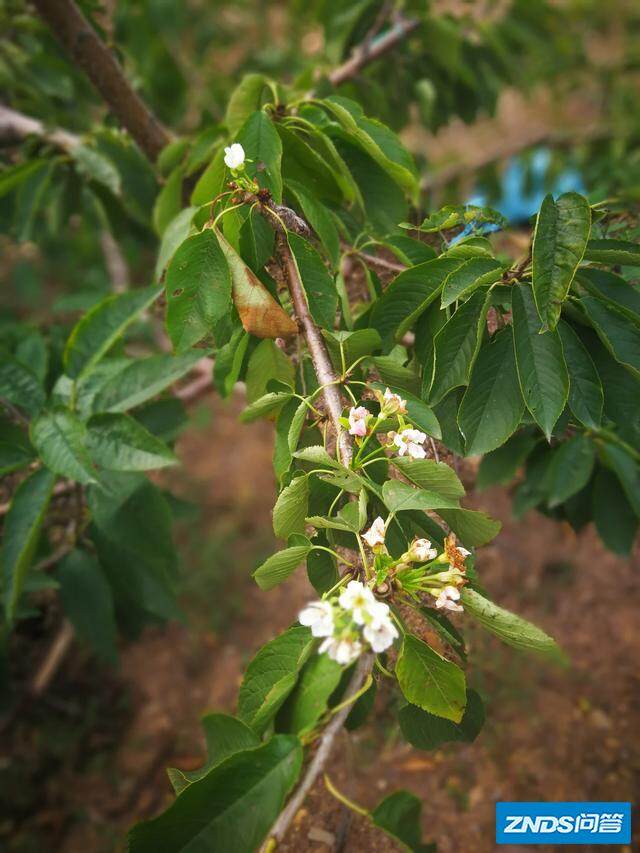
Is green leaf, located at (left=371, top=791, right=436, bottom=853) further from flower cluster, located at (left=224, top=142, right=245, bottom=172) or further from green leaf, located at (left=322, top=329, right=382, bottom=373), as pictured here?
flower cluster, located at (left=224, top=142, right=245, bottom=172)

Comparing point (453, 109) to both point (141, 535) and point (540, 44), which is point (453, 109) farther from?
point (141, 535)

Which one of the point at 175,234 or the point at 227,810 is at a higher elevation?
the point at 175,234

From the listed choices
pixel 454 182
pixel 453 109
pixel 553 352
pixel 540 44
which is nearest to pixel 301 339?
pixel 553 352

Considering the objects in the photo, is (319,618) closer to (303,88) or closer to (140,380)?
(140,380)

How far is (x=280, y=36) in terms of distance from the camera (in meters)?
3.79

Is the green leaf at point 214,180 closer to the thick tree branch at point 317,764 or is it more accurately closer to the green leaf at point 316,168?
the green leaf at point 316,168

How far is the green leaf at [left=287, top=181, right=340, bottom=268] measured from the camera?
0.84 metres

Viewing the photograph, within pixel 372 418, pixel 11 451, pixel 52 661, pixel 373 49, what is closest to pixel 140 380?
pixel 11 451

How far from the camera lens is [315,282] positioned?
79cm

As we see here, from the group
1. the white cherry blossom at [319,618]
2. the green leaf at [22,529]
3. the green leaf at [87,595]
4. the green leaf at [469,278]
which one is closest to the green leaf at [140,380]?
the green leaf at [22,529]

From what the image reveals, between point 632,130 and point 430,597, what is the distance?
1.94m

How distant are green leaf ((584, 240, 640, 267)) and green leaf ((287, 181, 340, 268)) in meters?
0.33

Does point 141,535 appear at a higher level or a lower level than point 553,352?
lower

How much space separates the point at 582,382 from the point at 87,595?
106cm
